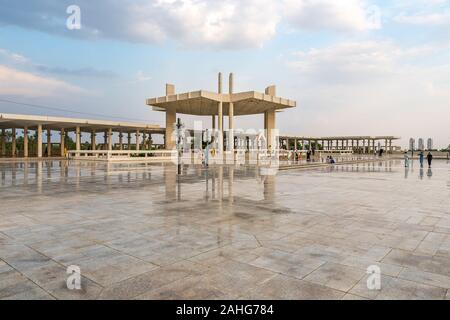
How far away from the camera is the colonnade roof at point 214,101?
118 feet

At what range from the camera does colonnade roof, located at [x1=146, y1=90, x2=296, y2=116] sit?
36.1 metres

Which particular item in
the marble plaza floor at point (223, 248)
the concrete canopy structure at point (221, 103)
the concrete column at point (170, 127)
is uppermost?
the concrete canopy structure at point (221, 103)

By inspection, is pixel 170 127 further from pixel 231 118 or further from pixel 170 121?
pixel 231 118

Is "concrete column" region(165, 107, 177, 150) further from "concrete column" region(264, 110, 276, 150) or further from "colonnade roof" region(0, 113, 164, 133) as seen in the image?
"concrete column" region(264, 110, 276, 150)

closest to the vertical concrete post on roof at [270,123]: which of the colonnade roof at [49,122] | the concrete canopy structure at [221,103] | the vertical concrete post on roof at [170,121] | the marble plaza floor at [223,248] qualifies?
the concrete canopy structure at [221,103]

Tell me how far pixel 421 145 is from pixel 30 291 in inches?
3099

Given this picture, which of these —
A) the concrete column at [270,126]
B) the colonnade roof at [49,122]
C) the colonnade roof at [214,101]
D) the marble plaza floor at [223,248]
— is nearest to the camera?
the marble plaza floor at [223,248]

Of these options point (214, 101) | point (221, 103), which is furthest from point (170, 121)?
point (221, 103)

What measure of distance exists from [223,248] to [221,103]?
3521 cm

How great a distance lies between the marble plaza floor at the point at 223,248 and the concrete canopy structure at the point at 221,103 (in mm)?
29268

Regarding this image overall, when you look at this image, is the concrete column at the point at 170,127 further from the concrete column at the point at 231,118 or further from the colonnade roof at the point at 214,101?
the concrete column at the point at 231,118

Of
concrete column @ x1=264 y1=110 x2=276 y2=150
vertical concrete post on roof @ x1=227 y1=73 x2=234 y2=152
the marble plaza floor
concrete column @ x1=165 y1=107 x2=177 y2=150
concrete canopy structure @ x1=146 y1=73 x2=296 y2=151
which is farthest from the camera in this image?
concrete column @ x1=264 y1=110 x2=276 y2=150

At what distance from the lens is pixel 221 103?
38.6m

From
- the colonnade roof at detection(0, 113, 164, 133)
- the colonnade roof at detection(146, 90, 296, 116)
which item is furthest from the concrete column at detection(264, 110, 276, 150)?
the colonnade roof at detection(0, 113, 164, 133)
